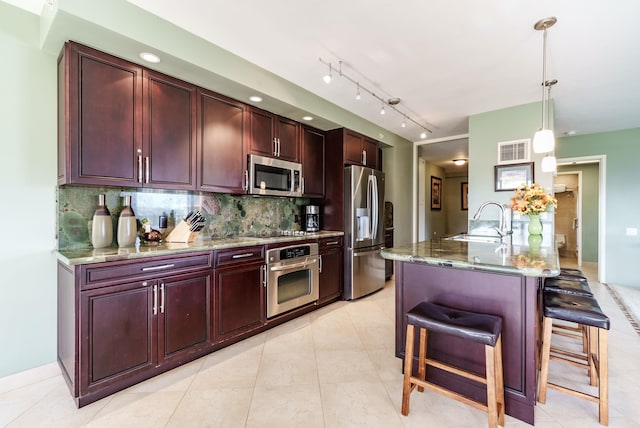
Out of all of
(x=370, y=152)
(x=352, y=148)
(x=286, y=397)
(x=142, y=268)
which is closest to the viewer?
(x=286, y=397)

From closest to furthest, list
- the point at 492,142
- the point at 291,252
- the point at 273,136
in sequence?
the point at 291,252, the point at 273,136, the point at 492,142

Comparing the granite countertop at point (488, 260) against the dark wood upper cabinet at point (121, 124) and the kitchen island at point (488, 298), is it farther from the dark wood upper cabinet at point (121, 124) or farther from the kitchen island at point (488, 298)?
the dark wood upper cabinet at point (121, 124)

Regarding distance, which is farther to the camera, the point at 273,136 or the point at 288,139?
the point at 288,139

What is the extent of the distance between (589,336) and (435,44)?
8.12ft

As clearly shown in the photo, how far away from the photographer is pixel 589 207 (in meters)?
6.26

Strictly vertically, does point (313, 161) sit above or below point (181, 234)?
above

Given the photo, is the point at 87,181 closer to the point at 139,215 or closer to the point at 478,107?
the point at 139,215

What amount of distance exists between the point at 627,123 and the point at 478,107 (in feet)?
8.92

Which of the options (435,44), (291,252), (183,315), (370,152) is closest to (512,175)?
(370,152)

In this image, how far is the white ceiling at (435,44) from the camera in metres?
1.95

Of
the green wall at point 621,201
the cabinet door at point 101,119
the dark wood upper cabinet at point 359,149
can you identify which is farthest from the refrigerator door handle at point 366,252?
the green wall at point 621,201

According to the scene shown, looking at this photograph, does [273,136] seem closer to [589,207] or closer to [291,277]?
[291,277]

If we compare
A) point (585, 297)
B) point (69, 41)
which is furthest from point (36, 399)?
point (585, 297)

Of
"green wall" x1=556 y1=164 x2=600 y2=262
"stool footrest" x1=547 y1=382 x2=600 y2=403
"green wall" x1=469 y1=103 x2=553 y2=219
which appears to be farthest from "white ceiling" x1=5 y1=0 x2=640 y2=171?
"green wall" x1=556 y1=164 x2=600 y2=262
